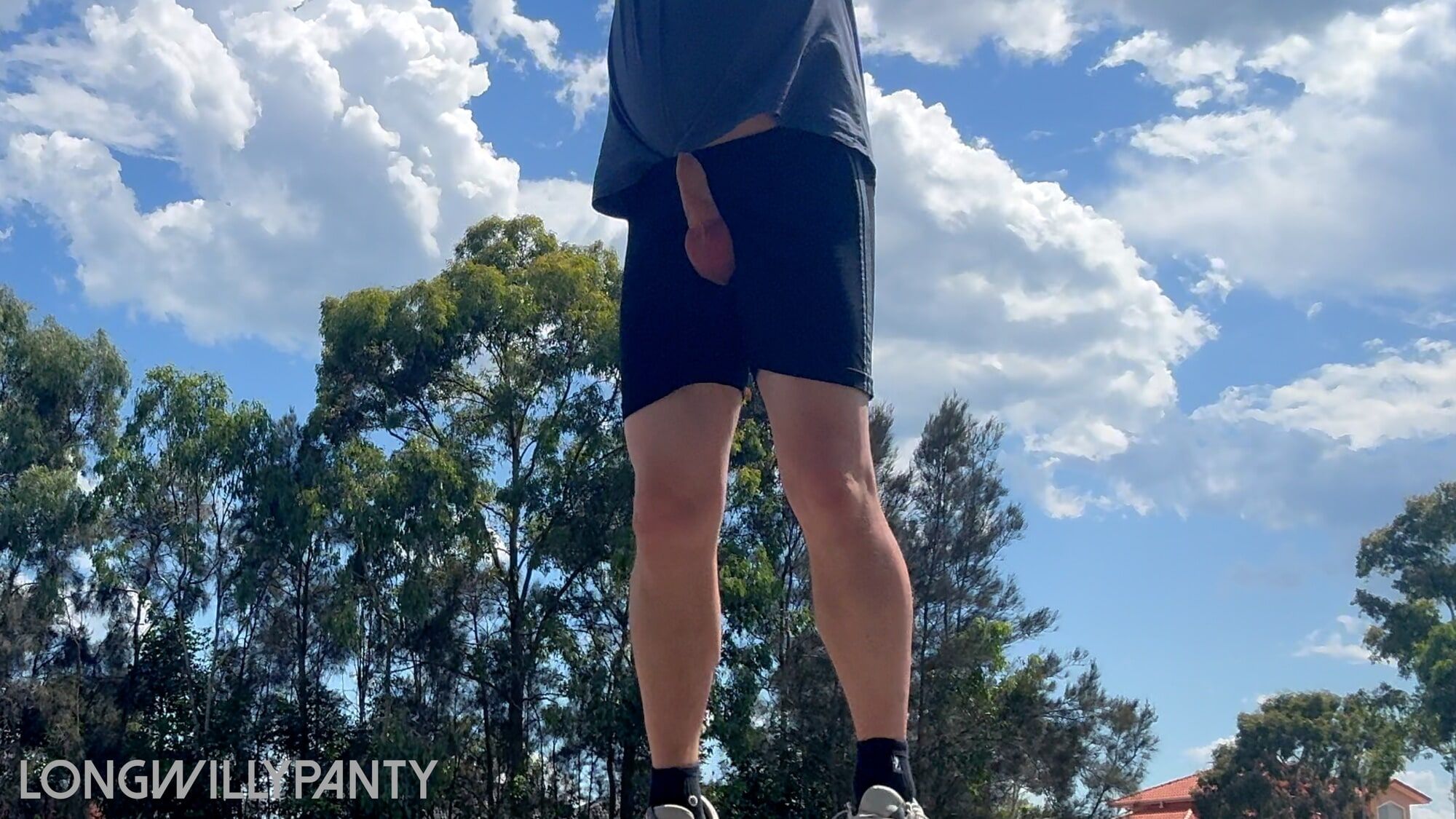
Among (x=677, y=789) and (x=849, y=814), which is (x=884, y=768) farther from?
(x=677, y=789)

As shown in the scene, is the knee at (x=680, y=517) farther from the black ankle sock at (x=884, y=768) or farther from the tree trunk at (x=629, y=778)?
the tree trunk at (x=629, y=778)

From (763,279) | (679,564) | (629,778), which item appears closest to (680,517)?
(679,564)

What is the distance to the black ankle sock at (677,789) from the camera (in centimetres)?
187

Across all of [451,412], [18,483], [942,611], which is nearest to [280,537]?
[451,412]

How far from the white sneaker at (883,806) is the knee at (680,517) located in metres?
0.43

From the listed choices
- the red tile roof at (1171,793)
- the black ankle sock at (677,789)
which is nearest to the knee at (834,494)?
the black ankle sock at (677,789)

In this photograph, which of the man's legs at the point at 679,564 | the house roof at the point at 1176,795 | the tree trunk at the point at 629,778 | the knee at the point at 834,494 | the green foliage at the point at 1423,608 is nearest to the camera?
the knee at the point at 834,494

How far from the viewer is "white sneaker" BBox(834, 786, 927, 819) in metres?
1.68

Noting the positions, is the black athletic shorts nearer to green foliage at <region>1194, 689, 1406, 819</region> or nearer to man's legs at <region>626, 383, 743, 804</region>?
man's legs at <region>626, 383, 743, 804</region>

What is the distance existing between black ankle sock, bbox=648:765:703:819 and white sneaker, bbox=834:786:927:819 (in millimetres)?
259

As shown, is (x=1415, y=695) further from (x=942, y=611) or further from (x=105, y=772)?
(x=105, y=772)

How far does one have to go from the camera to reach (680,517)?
6.34 ft

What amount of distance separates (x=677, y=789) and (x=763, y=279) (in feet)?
2.33

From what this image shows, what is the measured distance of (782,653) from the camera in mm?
21469
